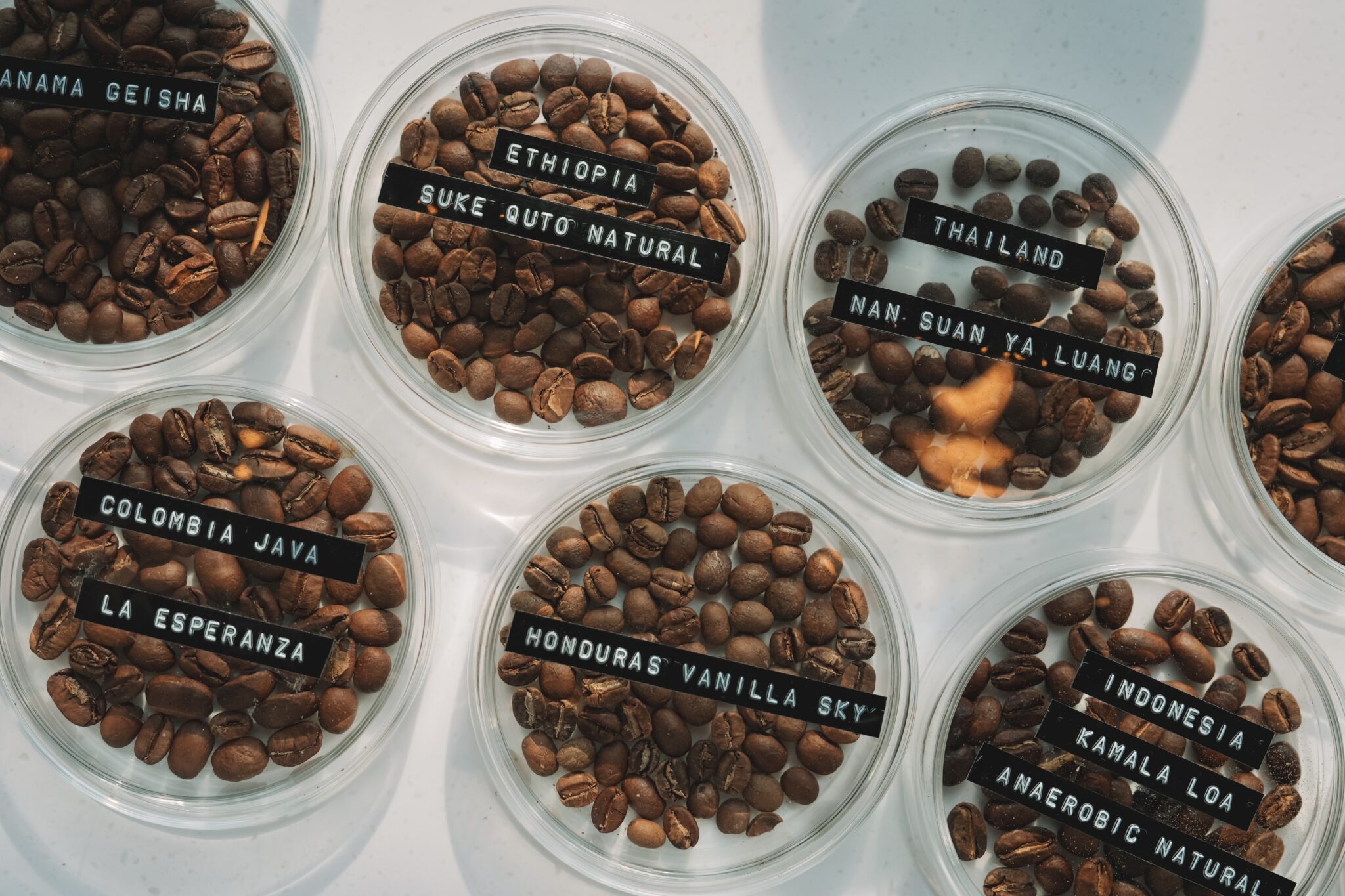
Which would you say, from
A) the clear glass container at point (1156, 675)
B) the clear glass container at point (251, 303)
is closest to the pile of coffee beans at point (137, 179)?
the clear glass container at point (251, 303)

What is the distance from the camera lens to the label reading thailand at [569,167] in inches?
47.3

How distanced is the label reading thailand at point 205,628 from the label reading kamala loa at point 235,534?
0.08m

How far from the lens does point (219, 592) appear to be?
1192 millimetres

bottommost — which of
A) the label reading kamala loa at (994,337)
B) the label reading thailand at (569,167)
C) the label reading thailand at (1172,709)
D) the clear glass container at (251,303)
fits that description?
the label reading thailand at (1172,709)

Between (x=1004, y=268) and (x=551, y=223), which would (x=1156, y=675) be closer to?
(x=1004, y=268)

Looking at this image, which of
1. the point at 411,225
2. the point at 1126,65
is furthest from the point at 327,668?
the point at 1126,65

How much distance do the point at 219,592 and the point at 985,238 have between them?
112 cm

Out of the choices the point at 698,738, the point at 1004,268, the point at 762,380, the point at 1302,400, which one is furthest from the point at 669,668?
the point at 1302,400

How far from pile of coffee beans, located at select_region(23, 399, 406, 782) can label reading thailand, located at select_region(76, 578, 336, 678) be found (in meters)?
0.03

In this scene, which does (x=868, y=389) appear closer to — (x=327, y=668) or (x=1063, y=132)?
(x=1063, y=132)

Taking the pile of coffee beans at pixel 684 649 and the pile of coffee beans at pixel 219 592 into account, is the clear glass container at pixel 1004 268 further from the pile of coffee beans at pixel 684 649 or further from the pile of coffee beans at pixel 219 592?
the pile of coffee beans at pixel 219 592

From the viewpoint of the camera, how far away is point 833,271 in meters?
1.27

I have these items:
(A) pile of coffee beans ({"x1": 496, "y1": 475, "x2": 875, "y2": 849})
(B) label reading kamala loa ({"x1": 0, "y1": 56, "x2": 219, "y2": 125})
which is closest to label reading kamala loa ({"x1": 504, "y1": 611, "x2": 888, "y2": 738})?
(A) pile of coffee beans ({"x1": 496, "y1": 475, "x2": 875, "y2": 849})

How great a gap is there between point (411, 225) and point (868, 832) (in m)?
1.05
